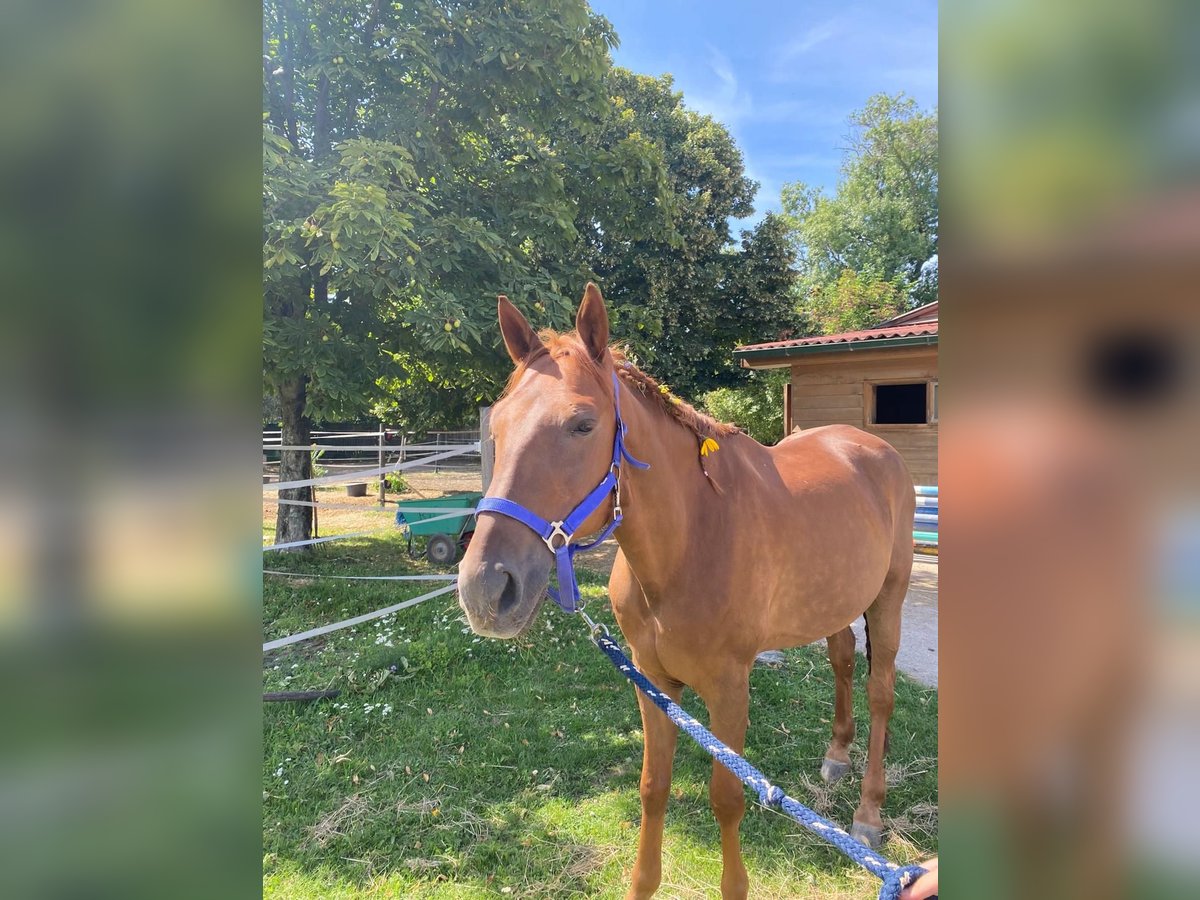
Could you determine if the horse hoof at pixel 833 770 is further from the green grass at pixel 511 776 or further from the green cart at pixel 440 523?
the green cart at pixel 440 523

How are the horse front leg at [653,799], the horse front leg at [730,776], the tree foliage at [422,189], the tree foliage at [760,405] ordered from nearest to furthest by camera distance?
the horse front leg at [730,776]
the horse front leg at [653,799]
the tree foliage at [422,189]
the tree foliage at [760,405]

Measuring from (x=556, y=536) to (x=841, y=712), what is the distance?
8.46ft

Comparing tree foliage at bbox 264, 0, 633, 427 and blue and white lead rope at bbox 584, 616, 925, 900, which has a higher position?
tree foliage at bbox 264, 0, 633, 427

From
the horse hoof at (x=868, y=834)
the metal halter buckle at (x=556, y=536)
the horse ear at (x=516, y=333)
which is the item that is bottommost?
the horse hoof at (x=868, y=834)

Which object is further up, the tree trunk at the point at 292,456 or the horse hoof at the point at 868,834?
the tree trunk at the point at 292,456

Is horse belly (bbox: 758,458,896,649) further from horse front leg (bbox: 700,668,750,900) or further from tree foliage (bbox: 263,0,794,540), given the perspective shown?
tree foliage (bbox: 263,0,794,540)

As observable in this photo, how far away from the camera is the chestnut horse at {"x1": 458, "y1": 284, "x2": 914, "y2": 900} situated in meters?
1.54

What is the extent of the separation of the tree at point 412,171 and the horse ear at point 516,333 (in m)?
2.89

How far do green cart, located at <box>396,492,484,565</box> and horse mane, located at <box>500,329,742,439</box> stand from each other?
197 inches

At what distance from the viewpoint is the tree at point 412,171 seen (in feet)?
15.5

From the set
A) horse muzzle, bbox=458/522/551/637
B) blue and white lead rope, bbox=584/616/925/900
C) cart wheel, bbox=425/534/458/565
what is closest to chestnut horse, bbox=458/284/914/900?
horse muzzle, bbox=458/522/551/637
